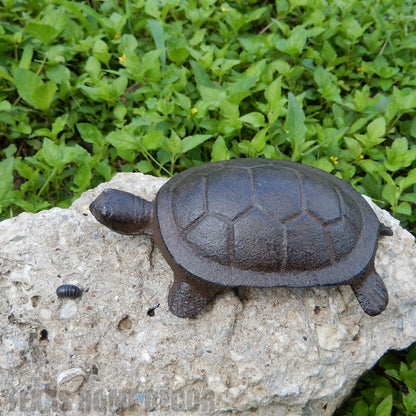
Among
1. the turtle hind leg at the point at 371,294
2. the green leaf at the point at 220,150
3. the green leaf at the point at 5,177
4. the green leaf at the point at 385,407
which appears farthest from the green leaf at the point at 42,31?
the green leaf at the point at 385,407

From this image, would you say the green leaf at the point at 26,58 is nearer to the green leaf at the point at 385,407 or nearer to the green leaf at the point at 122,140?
the green leaf at the point at 122,140

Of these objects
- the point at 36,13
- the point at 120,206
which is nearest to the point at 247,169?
the point at 120,206

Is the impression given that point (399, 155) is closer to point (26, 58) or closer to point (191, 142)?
point (191, 142)

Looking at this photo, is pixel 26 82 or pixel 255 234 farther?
pixel 26 82

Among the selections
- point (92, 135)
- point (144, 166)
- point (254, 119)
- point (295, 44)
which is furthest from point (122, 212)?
point (295, 44)

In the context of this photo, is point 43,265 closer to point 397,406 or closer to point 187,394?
point 187,394

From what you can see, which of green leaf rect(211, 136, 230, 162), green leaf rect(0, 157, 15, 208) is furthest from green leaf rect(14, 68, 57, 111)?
green leaf rect(211, 136, 230, 162)
